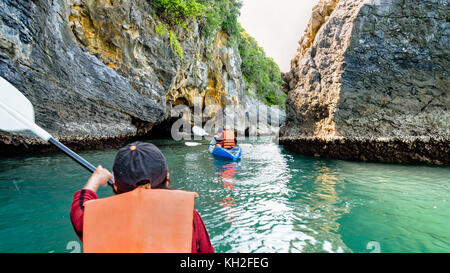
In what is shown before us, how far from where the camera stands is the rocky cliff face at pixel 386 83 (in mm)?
6113

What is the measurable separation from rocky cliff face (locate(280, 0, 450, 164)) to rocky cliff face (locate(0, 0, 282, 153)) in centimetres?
790

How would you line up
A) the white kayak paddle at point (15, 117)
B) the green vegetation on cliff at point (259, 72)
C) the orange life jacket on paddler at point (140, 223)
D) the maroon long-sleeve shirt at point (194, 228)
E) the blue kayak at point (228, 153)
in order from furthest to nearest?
1. the green vegetation on cliff at point (259, 72)
2. the blue kayak at point (228, 153)
3. the white kayak paddle at point (15, 117)
4. the maroon long-sleeve shirt at point (194, 228)
5. the orange life jacket on paddler at point (140, 223)

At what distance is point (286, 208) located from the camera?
345 centimetres

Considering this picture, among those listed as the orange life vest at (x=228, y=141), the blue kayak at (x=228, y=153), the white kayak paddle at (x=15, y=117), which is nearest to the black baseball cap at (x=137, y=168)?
the white kayak paddle at (x=15, y=117)

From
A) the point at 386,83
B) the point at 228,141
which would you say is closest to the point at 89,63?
the point at 228,141

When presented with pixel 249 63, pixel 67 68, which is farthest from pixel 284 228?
pixel 249 63

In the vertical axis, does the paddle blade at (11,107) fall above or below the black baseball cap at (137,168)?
above

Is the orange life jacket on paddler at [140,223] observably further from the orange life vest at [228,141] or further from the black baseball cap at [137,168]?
the orange life vest at [228,141]

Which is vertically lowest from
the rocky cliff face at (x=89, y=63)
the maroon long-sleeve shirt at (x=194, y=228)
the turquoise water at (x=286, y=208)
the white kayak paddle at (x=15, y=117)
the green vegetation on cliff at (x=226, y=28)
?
the turquoise water at (x=286, y=208)

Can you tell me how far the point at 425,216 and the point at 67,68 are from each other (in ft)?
32.1

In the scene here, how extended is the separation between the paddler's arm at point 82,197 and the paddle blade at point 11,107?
1.53m

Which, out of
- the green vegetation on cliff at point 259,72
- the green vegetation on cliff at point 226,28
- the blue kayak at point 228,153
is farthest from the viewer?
the green vegetation on cliff at point 259,72

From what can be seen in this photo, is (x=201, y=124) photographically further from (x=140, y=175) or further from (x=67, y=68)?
(x=140, y=175)

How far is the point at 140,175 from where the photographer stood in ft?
3.59
